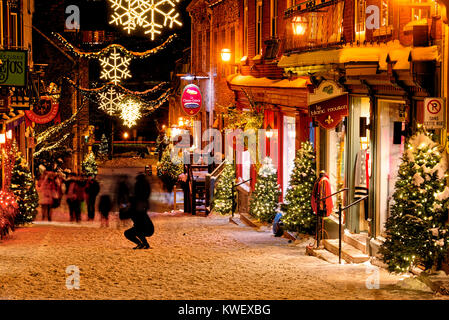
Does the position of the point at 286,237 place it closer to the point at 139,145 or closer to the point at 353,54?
the point at 353,54

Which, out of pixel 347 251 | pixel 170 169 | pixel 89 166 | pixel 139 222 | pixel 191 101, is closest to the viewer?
pixel 347 251

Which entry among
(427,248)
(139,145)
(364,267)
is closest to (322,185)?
(364,267)

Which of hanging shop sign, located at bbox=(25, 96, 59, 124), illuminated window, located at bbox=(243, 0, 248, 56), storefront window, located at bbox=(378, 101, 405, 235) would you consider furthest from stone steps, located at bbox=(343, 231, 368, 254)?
hanging shop sign, located at bbox=(25, 96, 59, 124)

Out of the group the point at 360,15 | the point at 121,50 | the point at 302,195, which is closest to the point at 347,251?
the point at 302,195

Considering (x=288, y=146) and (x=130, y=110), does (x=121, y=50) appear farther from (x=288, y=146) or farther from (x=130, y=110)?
(x=130, y=110)

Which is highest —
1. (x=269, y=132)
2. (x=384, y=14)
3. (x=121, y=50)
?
(x=121, y=50)

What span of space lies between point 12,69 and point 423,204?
1206cm

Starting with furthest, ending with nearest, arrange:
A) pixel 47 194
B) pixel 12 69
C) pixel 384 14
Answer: pixel 47 194 → pixel 12 69 → pixel 384 14

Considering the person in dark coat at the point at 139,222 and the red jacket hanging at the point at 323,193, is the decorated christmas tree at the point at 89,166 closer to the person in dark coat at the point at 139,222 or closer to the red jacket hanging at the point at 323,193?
the person in dark coat at the point at 139,222

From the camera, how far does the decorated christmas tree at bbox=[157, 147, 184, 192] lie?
147ft

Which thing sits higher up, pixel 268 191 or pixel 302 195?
pixel 302 195

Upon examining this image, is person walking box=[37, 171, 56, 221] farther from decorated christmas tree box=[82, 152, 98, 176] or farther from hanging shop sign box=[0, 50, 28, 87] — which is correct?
decorated christmas tree box=[82, 152, 98, 176]

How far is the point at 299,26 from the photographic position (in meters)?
17.0

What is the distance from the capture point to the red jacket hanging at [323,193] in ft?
54.3
